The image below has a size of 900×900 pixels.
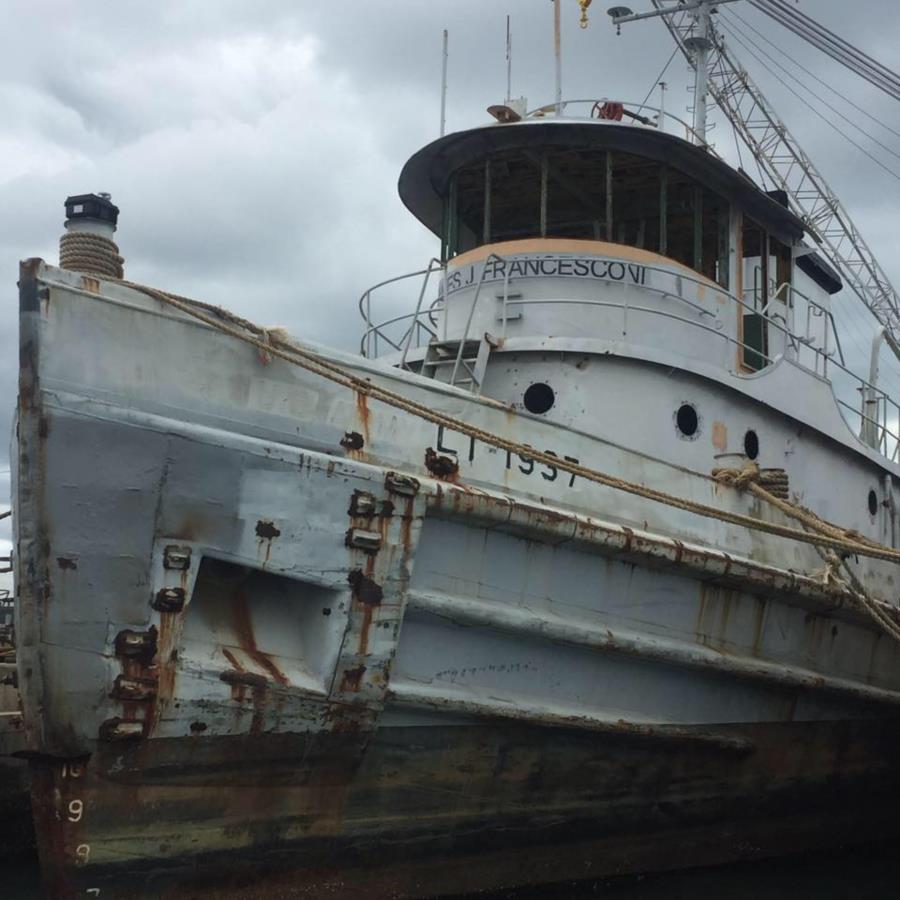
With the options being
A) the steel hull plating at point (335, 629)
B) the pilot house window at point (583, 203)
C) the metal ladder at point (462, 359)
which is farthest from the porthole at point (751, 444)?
the metal ladder at point (462, 359)

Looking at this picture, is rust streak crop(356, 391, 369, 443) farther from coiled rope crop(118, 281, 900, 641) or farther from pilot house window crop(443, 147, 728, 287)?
pilot house window crop(443, 147, 728, 287)

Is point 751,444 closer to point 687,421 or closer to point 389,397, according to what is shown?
point 687,421

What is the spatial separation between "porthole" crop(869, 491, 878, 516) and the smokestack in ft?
25.1

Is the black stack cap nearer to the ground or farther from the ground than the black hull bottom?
farther from the ground

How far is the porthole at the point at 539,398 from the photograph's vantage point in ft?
26.6

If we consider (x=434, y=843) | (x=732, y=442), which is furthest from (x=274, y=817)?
(x=732, y=442)

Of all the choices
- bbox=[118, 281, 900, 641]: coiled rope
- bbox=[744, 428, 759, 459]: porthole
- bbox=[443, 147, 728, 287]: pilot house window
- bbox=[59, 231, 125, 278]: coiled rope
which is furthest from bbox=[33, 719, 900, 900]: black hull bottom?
bbox=[443, 147, 728, 287]: pilot house window

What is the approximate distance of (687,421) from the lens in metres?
8.31

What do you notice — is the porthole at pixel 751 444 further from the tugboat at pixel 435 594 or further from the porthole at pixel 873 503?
the porthole at pixel 873 503

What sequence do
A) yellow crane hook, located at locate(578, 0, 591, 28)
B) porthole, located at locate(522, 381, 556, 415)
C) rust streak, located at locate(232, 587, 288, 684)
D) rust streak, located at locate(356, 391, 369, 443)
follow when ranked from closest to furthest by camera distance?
rust streak, located at locate(232, 587, 288, 684), rust streak, located at locate(356, 391, 369, 443), porthole, located at locate(522, 381, 556, 415), yellow crane hook, located at locate(578, 0, 591, 28)

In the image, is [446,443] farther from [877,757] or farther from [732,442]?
[877,757]

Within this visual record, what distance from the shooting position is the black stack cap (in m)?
5.82

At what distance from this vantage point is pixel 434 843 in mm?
6379

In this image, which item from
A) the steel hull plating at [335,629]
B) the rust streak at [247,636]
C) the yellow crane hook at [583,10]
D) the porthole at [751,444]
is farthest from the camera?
the yellow crane hook at [583,10]
